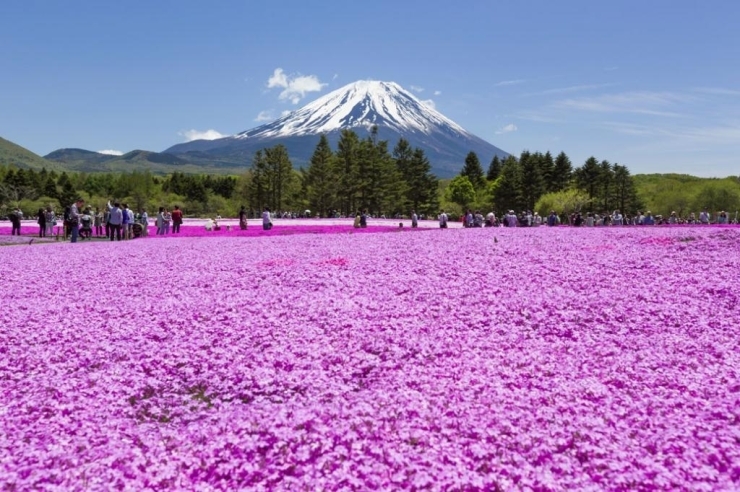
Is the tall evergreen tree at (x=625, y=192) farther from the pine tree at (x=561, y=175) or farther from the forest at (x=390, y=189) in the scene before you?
the pine tree at (x=561, y=175)

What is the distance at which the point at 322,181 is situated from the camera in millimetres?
97875

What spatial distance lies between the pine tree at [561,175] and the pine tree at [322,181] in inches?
1979

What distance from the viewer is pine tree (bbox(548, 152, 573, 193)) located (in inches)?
4653

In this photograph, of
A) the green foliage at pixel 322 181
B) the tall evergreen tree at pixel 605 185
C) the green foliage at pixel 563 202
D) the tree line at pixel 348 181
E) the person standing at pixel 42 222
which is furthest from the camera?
the tall evergreen tree at pixel 605 185

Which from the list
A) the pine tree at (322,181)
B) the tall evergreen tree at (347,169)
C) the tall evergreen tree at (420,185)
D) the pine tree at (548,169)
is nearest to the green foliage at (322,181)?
the pine tree at (322,181)

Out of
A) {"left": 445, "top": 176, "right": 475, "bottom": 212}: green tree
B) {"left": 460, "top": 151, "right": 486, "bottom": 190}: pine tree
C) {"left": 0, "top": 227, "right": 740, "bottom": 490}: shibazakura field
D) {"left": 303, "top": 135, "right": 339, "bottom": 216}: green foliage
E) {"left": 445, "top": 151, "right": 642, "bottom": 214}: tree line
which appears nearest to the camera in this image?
{"left": 0, "top": 227, "right": 740, "bottom": 490}: shibazakura field

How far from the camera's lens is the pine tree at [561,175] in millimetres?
118188

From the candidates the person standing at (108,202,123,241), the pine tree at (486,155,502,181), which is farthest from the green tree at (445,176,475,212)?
the person standing at (108,202,123,241)

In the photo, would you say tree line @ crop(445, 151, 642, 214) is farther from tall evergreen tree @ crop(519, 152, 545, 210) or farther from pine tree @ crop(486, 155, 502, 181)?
pine tree @ crop(486, 155, 502, 181)

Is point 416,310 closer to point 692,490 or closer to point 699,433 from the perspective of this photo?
point 699,433

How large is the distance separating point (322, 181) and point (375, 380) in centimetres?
9192

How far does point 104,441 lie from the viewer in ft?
18.7

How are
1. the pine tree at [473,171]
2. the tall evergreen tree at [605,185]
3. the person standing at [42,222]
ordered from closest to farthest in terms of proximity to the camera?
1. the person standing at [42,222]
2. the tall evergreen tree at [605,185]
3. the pine tree at [473,171]

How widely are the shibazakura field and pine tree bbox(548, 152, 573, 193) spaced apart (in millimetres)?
109148
